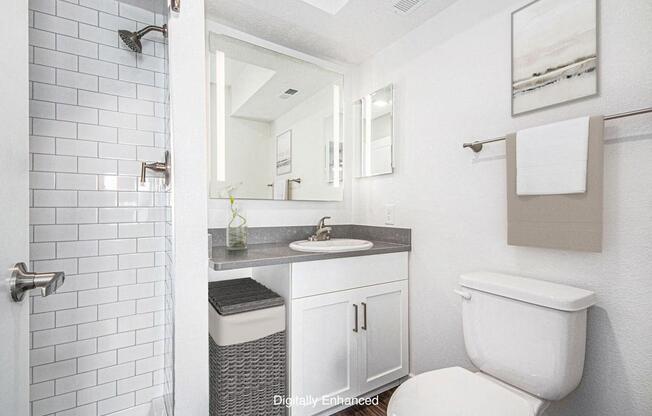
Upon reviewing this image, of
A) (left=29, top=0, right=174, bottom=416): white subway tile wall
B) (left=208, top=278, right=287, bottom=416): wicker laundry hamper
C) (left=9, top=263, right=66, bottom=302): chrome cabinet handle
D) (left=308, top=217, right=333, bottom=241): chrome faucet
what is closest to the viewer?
(left=9, top=263, right=66, bottom=302): chrome cabinet handle

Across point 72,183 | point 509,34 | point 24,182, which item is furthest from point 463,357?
point 72,183

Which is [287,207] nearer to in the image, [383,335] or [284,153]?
[284,153]

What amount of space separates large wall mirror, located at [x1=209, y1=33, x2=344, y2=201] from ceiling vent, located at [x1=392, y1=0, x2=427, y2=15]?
25.7 inches

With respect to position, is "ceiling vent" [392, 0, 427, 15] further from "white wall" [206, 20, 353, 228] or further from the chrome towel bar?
the chrome towel bar

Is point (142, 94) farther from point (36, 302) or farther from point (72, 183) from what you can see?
point (36, 302)

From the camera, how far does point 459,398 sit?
1.03 m

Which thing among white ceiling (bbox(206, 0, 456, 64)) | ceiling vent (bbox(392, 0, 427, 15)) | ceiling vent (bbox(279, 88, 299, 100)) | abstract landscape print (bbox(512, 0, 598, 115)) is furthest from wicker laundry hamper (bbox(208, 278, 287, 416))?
ceiling vent (bbox(392, 0, 427, 15))

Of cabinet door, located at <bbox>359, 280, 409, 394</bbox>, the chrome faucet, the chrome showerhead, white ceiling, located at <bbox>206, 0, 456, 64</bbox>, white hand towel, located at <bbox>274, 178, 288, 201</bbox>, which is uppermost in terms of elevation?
white ceiling, located at <bbox>206, 0, 456, 64</bbox>

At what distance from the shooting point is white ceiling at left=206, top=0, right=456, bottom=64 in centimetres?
166

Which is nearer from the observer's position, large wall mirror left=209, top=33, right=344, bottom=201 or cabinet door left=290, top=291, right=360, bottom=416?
cabinet door left=290, top=291, right=360, bottom=416

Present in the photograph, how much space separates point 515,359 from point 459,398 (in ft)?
0.98

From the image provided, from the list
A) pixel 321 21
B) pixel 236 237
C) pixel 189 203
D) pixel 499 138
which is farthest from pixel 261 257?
pixel 321 21

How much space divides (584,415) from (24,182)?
6.47 feet

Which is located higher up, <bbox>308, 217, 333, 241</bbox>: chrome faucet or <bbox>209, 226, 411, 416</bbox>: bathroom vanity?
<bbox>308, 217, 333, 241</bbox>: chrome faucet
